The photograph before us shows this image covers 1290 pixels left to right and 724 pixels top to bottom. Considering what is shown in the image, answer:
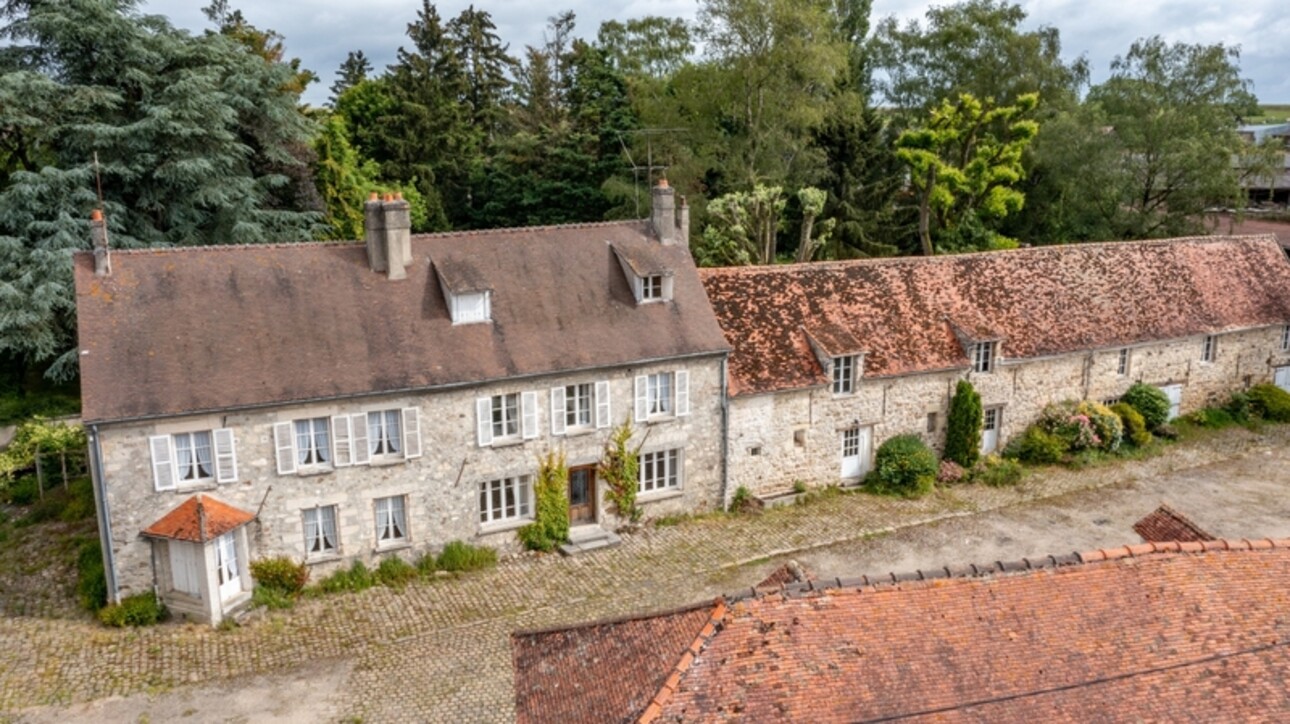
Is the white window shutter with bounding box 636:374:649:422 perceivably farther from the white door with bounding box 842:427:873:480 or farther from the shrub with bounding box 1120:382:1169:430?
the shrub with bounding box 1120:382:1169:430

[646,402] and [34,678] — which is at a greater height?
[646,402]

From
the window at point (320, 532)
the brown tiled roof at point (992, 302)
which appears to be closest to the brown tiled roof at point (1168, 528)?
the brown tiled roof at point (992, 302)

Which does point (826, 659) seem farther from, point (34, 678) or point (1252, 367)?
point (1252, 367)

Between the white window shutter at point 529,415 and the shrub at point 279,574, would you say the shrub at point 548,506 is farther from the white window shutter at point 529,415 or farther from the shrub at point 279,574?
the shrub at point 279,574

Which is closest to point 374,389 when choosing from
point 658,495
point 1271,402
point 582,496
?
point 582,496

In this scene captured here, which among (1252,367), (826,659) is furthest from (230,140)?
(1252,367)

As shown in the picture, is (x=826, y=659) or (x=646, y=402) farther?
(x=646, y=402)
